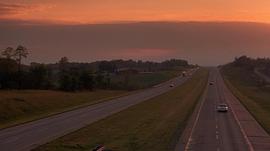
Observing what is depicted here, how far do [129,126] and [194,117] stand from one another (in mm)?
13287

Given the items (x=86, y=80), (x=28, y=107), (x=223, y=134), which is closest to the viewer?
(x=223, y=134)

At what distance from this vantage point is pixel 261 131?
169 ft

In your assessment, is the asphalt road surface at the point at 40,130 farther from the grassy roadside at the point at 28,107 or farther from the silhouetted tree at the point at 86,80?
the silhouetted tree at the point at 86,80

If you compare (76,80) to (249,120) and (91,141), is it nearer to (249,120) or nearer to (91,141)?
(249,120)

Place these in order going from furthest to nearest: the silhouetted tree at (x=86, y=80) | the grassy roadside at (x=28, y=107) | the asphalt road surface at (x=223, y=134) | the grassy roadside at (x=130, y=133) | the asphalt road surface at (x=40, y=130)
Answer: the silhouetted tree at (x=86, y=80) → the grassy roadside at (x=28, y=107) → the asphalt road surface at (x=40, y=130) → the asphalt road surface at (x=223, y=134) → the grassy roadside at (x=130, y=133)

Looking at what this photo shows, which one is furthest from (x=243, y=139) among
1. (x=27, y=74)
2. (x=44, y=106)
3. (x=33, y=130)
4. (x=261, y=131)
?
(x=27, y=74)

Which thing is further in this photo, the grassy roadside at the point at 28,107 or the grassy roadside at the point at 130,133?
the grassy roadside at the point at 28,107

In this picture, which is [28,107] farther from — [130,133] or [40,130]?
[130,133]

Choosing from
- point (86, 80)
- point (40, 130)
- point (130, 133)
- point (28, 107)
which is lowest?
point (40, 130)

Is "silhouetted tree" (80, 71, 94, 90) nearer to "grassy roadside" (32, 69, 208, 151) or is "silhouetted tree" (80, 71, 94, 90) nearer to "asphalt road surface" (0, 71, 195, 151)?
"grassy roadside" (32, 69, 208, 151)

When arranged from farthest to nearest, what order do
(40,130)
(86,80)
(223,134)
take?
(86,80) → (40,130) → (223,134)

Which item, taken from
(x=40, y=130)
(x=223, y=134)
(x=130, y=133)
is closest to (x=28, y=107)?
(x=40, y=130)

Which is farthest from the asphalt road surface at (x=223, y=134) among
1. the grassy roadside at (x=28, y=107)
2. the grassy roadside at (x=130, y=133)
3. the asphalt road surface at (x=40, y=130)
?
the grassy roadside at (x=28, y=107)

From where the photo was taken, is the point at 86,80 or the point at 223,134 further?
the point at 86,80
